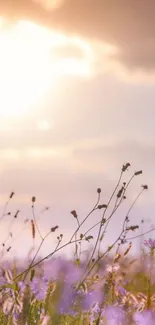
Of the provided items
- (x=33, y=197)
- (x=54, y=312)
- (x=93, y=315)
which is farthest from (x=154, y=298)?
(x=54, y=312)

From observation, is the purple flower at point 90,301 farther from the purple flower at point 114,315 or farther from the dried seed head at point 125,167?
the dried seed head at point 125,167

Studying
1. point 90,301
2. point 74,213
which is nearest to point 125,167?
point 74,213

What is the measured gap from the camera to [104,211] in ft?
14.0

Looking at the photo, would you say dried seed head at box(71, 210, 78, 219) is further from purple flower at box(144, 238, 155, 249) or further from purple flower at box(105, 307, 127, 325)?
purple flower at box(105, 307, 127, 325)

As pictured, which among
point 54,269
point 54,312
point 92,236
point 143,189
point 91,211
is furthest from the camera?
point 143,189

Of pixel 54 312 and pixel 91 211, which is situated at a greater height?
pixel 91 211

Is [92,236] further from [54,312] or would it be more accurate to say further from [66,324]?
[54,312]

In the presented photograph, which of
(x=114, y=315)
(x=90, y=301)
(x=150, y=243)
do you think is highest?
(x=150, y=243)

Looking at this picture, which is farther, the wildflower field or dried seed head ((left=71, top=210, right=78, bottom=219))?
dried seed head ((left=71, top=210, right=78, bottom=219))

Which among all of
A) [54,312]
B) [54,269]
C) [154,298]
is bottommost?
[54,312]

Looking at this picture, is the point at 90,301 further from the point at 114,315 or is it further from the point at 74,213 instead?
the point at 74,213

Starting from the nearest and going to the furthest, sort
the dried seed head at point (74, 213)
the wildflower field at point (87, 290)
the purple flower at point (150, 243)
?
the wildflower field at point (87, 290)
the dried seed head at point (74, 213)
the purple flower at point (150, 243)

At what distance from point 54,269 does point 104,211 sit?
7.80 ft

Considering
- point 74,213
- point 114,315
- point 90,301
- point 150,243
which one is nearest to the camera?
point 114,315
